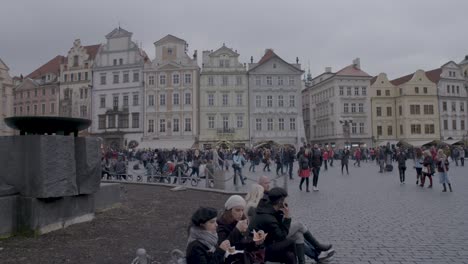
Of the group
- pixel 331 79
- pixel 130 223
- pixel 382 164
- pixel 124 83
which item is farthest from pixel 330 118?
pixel 130 223

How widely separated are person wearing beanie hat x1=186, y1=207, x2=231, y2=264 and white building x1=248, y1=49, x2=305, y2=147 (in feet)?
166

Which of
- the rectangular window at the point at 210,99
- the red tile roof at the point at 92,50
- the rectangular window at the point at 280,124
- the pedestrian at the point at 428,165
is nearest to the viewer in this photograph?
the pedestrian at the point at 428,165

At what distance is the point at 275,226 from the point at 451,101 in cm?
6636

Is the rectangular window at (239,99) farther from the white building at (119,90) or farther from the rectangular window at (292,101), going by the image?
the white building at (119,90)

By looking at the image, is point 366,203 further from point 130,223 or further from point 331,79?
point 331,79

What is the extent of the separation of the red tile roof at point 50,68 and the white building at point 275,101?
97.6 ft

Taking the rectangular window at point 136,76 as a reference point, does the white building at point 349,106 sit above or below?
below

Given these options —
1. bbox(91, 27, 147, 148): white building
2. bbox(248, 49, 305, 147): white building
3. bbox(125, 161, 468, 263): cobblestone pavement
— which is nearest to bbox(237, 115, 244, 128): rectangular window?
bbox(248, 49, 305, 147): white building

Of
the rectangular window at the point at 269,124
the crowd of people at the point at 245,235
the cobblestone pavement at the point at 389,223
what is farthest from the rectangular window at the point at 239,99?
the crowd of people at the point at 245,235

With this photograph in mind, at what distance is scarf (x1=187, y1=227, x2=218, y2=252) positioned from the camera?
4.13 meters

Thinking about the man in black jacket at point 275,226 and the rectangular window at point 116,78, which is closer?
the man in black jacket at point 275,226

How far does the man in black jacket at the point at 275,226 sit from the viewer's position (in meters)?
5.11

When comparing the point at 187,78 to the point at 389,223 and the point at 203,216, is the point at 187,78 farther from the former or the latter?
the point at 203,216

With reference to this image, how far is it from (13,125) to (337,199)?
9.05 meters
